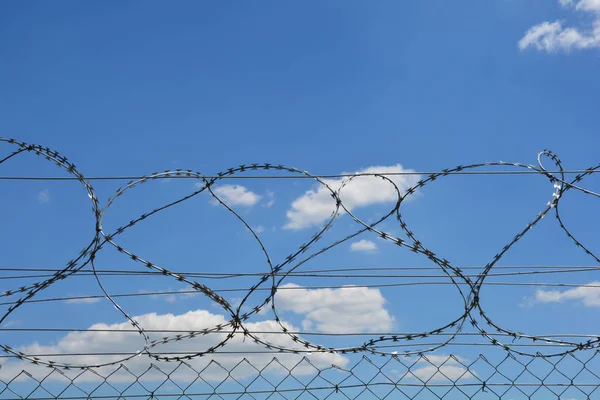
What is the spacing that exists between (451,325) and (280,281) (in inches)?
48.3

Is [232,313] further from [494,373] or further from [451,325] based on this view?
[494,373]

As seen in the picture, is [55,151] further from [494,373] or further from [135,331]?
[494,373]

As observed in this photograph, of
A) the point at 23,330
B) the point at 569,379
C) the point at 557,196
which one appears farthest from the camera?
the point at 557,196

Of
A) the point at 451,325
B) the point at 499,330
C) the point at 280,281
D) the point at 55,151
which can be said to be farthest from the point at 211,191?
the point at 499,330

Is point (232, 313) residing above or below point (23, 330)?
above

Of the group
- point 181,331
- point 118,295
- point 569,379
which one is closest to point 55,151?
point 118,295

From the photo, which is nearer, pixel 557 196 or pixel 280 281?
pixel 280 281

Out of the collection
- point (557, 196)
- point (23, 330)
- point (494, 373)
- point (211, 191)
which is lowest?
point (23, 330)

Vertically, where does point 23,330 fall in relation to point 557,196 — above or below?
below

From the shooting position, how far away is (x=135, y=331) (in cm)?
511

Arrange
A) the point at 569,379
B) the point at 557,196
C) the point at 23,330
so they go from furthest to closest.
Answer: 1. the point at 557,196
2. the point at 569,379
3. the point at 23,330

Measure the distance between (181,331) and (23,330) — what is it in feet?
3.36

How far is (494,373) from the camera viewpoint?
17.2 feet

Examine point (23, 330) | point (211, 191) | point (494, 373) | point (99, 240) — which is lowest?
point (23, 330)
